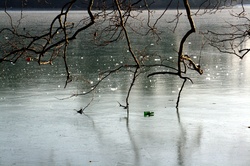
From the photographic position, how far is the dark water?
21.6ft

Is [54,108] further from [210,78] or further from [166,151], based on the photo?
[210,78]

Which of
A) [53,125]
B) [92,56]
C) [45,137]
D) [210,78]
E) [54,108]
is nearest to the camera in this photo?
[45,137]

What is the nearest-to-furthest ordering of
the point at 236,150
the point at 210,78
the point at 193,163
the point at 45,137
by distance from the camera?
the point at 193,163 < the point at 236,150 < the point at 45,137 < the point at 210,78

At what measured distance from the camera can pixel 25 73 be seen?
44.1 feet

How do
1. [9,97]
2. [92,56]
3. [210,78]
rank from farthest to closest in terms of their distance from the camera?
[92,56] → [210,78] → [9,97]

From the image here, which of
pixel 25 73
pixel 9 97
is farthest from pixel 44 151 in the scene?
pixel 25 73

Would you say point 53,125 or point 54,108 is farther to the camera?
point 54,108

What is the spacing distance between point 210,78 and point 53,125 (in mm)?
4829

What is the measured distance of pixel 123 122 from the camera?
8195 mm

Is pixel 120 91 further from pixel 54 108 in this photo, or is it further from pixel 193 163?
pixel 193 163

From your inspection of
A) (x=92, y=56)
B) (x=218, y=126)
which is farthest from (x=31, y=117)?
(x=92, y=56)

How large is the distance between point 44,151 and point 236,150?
203 centimetres

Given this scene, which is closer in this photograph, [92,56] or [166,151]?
[166,151]

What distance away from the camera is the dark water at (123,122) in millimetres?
6586
